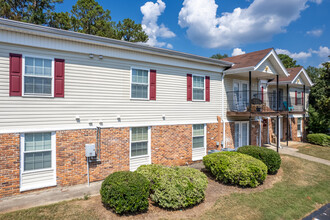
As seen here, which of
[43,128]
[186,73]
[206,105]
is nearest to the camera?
[43,128]

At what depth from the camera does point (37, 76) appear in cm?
701

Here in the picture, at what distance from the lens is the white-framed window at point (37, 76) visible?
6.88 metres

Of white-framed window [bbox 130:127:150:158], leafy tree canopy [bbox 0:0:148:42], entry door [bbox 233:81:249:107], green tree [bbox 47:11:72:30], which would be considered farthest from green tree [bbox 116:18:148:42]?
white-framed window [bbox 130:127:150:158]

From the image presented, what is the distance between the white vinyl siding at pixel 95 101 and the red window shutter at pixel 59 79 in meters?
0.18

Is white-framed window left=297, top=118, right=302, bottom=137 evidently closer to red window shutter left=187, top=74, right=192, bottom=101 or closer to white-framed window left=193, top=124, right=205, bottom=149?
white-framed window left=193, top=124, right=205, bottom=149

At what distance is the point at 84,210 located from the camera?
5.79 meters

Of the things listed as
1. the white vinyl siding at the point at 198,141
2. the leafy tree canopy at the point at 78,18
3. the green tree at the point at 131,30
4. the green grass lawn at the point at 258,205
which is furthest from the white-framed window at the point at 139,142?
the green tree at the point at 131,30

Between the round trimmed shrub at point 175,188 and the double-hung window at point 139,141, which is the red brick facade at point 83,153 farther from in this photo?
the round trimmed shrub at point 175,188

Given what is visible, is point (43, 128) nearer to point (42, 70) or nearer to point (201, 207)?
point (42, 70)

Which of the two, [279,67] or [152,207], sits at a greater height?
[279,67]

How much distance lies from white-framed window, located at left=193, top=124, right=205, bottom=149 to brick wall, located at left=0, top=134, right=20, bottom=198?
820cm

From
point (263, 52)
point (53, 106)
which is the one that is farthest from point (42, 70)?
point (263, 52)

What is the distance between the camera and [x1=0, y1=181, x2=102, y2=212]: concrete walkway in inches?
238

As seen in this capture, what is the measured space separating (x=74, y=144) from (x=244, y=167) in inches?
270
